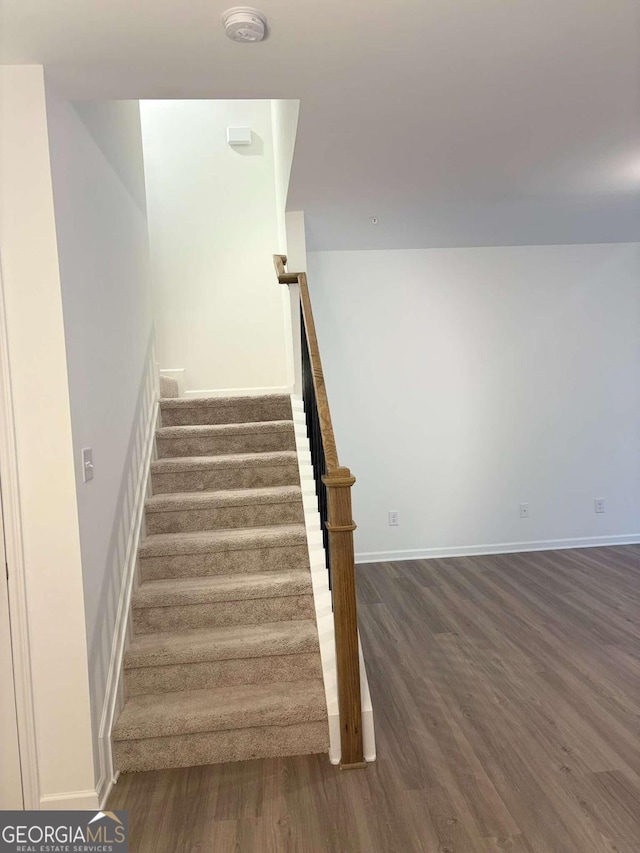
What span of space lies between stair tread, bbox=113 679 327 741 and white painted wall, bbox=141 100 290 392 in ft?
9.89

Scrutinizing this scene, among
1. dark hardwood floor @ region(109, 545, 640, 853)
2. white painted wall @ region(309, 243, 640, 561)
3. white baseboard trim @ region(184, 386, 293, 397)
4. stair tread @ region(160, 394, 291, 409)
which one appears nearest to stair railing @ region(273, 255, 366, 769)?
dark hardwood floor @ region(109, 545, 640, 853)

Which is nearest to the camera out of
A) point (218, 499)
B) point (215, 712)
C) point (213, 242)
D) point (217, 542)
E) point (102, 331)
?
point (215, 712)

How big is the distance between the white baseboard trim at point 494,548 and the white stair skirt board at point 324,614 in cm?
181

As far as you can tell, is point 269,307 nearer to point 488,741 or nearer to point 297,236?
point 297,236

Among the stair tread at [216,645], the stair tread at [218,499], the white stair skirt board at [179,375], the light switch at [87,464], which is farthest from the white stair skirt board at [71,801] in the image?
the white stair skirt board at [179,375]

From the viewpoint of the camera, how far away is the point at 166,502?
3246 millimetres

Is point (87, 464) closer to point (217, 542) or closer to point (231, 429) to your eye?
point (217, 542)

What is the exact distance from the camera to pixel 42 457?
6.63 feet

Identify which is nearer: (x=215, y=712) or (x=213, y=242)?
(x=215, y=712)

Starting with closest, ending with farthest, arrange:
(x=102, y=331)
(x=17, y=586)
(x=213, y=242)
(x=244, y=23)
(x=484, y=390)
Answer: (x=244, y=23) < (x=17, y=586) < (x=102, y=331) < (x=484, y=390) < (x=213, y=242)

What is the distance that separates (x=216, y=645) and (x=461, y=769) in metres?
1.12

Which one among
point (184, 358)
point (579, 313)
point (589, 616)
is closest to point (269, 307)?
point (184, 358)

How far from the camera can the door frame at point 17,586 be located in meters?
1.96

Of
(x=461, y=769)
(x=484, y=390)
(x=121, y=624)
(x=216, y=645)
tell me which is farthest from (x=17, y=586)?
(x=484, y=390)
